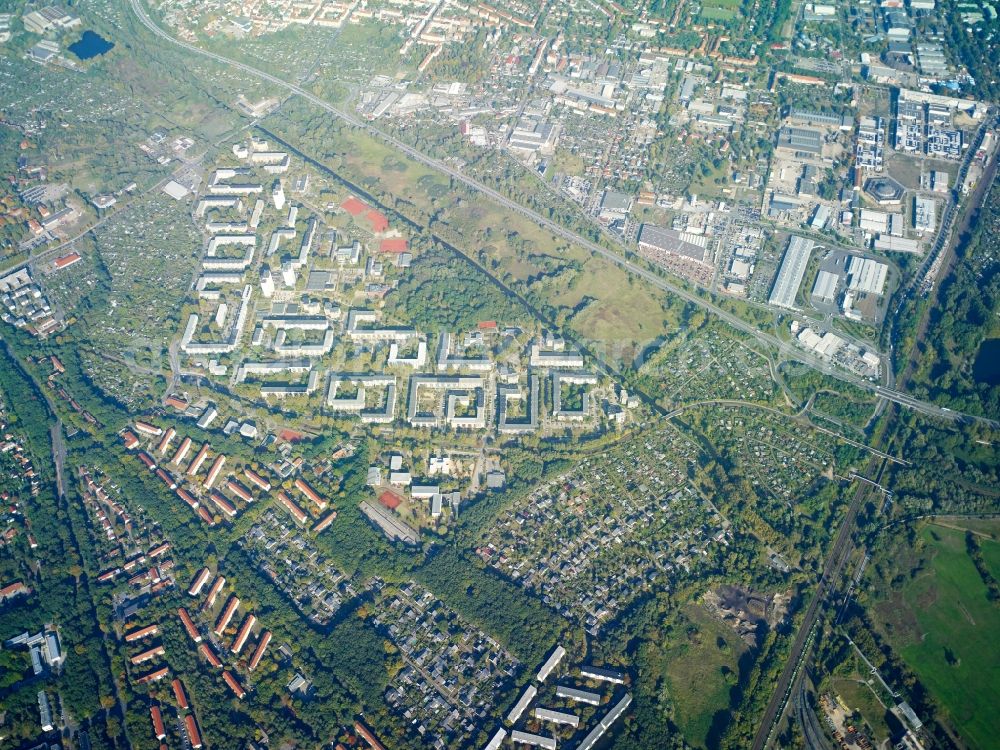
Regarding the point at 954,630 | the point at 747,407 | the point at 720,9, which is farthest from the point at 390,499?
the point at 720,9

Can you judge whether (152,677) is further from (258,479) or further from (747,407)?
(747,407)

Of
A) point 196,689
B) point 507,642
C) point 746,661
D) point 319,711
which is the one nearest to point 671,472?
point 746,661

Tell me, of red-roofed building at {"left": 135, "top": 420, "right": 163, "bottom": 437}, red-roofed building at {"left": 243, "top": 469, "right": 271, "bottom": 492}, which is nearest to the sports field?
red-roofed building at {"left": 243, "top": 469, "right": 271, "bottom": 492}

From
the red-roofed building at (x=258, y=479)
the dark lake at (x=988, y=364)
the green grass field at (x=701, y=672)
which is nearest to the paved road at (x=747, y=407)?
the dark lake at (x=988, y=364)

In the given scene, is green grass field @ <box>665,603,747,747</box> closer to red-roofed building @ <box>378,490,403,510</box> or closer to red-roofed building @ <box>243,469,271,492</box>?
→ red-roofed building @ <box>378,490,403,510</box>

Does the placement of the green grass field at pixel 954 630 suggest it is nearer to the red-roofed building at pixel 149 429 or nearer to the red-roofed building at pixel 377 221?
the red-roofed building at pixel 377 221
